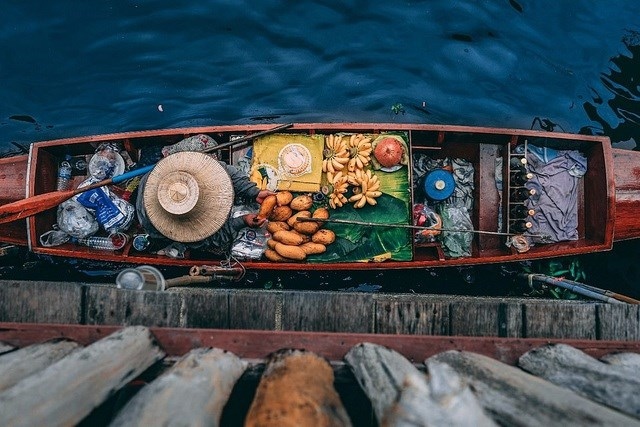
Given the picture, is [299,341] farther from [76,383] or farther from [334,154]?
[334,154]

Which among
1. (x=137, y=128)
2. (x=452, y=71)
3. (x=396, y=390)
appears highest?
(x=452, y=71)

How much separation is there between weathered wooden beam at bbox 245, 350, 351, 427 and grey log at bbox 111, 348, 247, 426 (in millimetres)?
277

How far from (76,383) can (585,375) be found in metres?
3.62

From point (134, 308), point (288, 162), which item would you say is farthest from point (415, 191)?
point (134, 308)

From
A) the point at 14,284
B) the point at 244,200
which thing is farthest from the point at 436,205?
the point at 14,284

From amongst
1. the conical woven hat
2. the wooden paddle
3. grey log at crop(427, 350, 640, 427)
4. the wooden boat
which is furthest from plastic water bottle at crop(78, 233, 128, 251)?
grey log at crop(427, 350, 640, 427)

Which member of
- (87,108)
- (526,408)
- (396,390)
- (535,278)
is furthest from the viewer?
(87,108)

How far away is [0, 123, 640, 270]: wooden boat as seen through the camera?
7145 millimetres

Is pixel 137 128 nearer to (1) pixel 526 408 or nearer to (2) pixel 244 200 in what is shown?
(2) pixel 244 200

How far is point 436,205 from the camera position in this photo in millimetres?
7715

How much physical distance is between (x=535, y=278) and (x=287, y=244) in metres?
4.12

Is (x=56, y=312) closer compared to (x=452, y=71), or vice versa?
(x=56, y=312)

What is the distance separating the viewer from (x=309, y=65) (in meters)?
8.62

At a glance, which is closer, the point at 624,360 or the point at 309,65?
the point at 624,360
